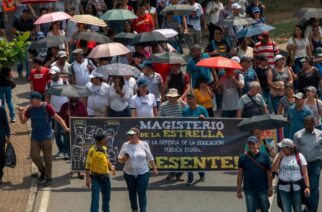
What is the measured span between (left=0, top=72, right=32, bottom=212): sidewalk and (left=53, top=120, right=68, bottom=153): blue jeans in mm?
700

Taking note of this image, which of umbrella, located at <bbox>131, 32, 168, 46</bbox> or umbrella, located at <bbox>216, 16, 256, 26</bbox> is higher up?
umbrella, located at <bbox>216, 16, 256, 26</bbox>

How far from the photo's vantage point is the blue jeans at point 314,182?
18.2 metres

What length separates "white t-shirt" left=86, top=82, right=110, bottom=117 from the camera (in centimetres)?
2175

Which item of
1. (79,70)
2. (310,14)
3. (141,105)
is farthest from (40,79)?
(310,14)

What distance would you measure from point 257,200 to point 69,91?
4.86 metres

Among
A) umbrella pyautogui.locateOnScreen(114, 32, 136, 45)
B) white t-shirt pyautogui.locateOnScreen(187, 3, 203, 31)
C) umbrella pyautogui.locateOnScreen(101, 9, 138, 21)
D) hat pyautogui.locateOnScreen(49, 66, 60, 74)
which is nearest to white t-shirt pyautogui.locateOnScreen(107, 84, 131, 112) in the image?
hat pyautogui.locateOnScreen(49, 66, 60, 74)

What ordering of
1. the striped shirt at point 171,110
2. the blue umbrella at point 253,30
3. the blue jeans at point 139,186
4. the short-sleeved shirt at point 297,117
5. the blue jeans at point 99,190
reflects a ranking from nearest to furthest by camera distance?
1. the blue jeans at point 99,190
2. the blue jeans at point 139,186
3. the short-sleeved shirt at point 297,117
4. the striped shirt at point 171,110
5. the blue umbrella at point 253,30

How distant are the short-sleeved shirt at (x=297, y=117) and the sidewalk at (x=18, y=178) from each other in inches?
200

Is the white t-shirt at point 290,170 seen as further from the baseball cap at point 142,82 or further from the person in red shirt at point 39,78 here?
the person in red shirt at point 39,78

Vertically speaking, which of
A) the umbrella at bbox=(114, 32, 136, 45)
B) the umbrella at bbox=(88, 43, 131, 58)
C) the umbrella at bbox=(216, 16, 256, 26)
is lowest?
the umbrella at bbox=(88, 43, 131, 58)

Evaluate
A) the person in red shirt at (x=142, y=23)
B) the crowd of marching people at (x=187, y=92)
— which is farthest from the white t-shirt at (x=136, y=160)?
the person in red shirt at (x=142, y=23)

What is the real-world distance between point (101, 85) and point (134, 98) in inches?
36.0

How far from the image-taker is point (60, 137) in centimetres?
2175

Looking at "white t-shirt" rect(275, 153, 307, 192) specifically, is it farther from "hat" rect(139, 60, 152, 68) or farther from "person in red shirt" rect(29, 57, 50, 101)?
"person in red shirt" rect(29, 57, 50, 101)
